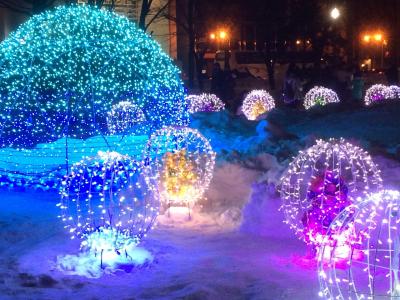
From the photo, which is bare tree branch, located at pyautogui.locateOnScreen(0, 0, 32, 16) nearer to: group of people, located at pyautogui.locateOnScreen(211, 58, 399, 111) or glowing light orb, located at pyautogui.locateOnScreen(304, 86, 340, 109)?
group of people, located at pyautogui.locateOnScreen(211, 58, 399, 111)

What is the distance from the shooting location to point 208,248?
21.5 ft

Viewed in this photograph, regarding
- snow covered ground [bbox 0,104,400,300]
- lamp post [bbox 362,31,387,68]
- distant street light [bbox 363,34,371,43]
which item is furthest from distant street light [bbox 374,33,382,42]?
snow covered ground [bbox 0,104,400,300]

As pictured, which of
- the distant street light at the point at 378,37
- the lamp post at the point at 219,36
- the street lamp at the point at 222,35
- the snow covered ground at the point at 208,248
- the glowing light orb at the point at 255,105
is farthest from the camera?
the distant street light at the point at 378,37

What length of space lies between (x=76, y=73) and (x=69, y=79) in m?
0.61

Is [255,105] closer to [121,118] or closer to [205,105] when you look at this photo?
[205,105]

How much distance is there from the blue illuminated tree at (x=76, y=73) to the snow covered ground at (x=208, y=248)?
1.43m

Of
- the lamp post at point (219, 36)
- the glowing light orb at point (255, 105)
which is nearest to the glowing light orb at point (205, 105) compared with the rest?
the glowing light orb at point (255, 105)

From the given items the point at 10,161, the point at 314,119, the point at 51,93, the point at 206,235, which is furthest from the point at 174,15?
the point at 206,235

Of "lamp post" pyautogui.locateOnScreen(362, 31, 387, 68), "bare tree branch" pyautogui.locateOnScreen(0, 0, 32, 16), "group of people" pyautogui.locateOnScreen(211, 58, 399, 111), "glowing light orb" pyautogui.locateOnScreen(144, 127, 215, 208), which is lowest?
"glowing light orb" pyautogui.locateOnScreen(144, 127, 215, 208)

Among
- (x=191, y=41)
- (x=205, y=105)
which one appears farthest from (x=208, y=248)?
(x=191, y=41)

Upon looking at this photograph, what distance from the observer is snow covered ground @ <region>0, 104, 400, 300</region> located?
5.22 meters

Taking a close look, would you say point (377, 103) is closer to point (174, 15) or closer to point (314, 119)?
point (314, 119)

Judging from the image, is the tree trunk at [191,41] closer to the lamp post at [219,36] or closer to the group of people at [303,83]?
the lamp post at [219,36]

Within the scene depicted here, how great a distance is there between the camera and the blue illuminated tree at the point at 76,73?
947cm
